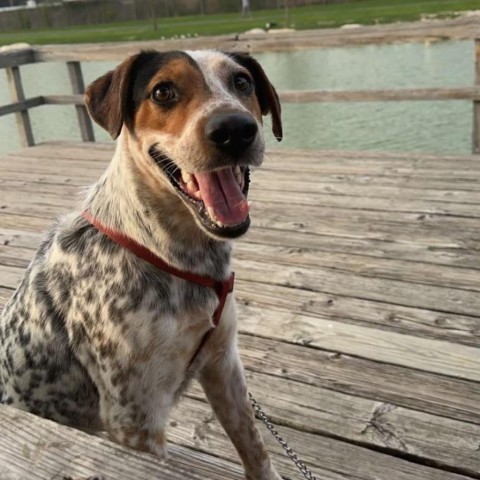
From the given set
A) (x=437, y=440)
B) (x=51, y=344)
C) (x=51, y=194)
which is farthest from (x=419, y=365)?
(x=51, y=194)

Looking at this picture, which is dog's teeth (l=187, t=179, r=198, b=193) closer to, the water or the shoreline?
the shoreline

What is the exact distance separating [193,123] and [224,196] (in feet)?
0.85

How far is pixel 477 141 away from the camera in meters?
5.51

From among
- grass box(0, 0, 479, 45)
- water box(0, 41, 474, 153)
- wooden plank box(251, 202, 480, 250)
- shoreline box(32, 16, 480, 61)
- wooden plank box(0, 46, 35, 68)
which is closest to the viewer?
wooden plank box(251, 202, 480, 250)

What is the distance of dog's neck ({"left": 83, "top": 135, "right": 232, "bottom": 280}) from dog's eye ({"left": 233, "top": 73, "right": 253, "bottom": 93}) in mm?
485

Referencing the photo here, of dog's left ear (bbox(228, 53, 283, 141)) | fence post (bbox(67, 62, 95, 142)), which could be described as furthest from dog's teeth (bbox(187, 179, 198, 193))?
fence post (bbox(67, 62, 95, 142))

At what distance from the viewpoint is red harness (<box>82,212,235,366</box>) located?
6.34 ft

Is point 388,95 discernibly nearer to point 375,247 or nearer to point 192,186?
point 375,247

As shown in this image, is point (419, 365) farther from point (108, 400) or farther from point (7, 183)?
point (7, 183)

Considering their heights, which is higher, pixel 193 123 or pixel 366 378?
pixel 193 123

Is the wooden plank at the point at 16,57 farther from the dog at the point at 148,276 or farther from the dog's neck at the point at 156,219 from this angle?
the dog's neck at the point at 156,219

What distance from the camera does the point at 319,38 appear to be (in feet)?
18.9

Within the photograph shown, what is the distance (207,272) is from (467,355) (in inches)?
54.6

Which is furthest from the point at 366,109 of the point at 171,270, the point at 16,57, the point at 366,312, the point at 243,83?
the point at 171,270
